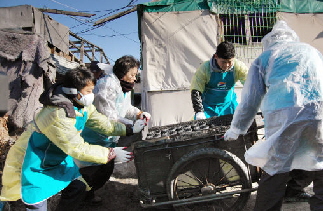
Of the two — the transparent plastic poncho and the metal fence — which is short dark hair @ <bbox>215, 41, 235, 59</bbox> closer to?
the transparent plastic poncho

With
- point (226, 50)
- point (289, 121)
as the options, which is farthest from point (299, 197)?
point (226, 50)

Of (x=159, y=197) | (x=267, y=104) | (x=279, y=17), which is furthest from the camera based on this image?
(x=279, y=17)

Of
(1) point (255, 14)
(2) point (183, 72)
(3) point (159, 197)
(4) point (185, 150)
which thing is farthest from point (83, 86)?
(1) point (255, 14)

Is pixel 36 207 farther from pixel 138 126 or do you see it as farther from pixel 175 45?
pixel 175 45

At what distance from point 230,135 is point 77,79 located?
1.44 metres

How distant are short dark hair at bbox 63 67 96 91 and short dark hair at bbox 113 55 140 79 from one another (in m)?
0.75

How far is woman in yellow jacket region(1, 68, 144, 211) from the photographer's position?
209 centimetres

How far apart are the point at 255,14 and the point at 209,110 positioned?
3.63m

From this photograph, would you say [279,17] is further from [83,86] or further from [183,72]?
[83,86]

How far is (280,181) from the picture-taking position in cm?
188

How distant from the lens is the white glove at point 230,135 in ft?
7.09

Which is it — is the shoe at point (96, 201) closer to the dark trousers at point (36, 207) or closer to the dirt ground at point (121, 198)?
the dirt ground at point (121, 198)

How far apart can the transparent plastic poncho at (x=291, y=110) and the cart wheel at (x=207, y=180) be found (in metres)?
0.37

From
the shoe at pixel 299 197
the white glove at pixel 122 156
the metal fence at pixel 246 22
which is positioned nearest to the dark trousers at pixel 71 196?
the white glove at pixel 122 156
